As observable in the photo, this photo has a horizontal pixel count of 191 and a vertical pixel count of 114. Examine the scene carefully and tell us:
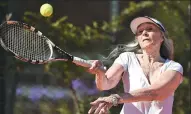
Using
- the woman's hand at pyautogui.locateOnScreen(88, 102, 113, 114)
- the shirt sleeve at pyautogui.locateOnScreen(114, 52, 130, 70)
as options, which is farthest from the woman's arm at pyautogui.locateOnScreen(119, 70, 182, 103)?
the shirt sleeve at pyautogui.locateOnScreen(114, 52, 130, 70)

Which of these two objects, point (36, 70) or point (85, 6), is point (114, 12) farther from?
point (36, 70)

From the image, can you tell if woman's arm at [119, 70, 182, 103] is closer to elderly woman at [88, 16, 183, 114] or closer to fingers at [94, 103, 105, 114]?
elderly woman at [88, 16, 183, 114]

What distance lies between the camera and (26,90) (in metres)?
5.39

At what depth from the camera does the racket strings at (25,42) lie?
3949 mm

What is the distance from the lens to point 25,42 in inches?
166

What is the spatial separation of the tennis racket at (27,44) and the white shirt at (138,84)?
377 mm

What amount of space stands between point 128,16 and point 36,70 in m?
1.25

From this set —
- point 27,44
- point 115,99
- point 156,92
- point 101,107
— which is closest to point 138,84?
point 156,92

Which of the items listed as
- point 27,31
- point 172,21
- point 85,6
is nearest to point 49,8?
point 27,31

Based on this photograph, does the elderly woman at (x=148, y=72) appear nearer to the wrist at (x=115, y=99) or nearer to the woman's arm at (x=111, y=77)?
the woman's arm at (x=111, y=77)

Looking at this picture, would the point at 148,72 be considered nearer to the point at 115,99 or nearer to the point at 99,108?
the point at 115,99

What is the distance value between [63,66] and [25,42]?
4.04 feet

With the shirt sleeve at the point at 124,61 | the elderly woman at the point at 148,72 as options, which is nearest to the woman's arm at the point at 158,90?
the elderly woman at the point at 148,72

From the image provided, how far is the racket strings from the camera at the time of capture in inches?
155
